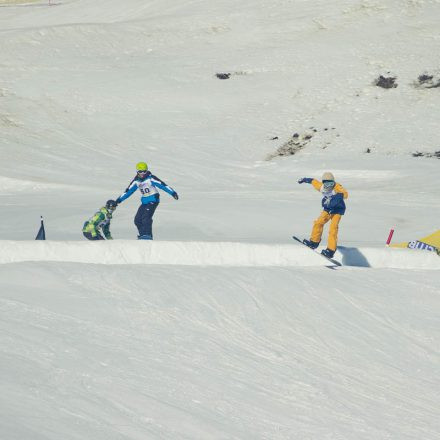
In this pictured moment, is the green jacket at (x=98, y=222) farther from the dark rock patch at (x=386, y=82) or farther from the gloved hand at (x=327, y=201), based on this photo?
the dark rock patch at (x=386, y=82)

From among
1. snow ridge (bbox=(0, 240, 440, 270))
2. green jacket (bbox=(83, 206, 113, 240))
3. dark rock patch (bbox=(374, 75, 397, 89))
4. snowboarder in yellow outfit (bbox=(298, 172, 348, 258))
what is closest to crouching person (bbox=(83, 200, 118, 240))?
green jacket (bbox=(83, 206, 113, 240))

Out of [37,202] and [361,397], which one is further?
[37,202]

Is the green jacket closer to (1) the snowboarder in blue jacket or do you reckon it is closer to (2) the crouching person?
(2) the crouching person

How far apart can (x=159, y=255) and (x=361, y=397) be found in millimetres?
4673

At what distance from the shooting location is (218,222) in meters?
19.4

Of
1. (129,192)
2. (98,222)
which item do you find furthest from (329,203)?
(98,222)

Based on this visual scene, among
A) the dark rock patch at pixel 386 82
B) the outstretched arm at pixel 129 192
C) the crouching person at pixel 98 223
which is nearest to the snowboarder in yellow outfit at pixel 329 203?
the outstretched arm at pixel 129 192

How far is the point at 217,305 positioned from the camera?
11.1 m

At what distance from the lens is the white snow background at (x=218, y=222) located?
324 inches

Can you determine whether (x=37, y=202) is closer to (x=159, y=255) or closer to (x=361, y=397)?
(x=159, y=255)

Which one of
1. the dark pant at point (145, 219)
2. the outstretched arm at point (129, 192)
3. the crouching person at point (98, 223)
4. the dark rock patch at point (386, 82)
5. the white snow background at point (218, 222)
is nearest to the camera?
the white snow background at point (218, 222)

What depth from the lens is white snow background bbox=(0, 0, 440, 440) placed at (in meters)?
8.22

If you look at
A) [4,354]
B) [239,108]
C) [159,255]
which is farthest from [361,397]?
[239,108]

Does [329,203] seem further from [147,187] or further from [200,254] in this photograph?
[147,187]
